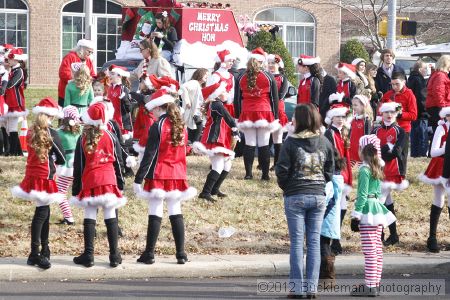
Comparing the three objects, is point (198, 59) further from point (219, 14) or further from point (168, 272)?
point (168, 272)

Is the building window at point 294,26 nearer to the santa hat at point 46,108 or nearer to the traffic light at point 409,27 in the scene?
the traffic light at point 409,27

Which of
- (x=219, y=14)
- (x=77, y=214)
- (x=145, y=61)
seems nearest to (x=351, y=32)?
(x=219, y=14)

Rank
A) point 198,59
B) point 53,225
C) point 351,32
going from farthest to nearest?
point 351,32, point 198,59, point 53,225

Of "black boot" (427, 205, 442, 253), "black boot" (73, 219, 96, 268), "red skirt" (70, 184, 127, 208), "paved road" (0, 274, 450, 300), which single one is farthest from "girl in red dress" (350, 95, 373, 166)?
"black boot" (73, 219, 96, 268)

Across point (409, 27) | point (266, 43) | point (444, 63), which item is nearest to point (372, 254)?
point (444, 63)

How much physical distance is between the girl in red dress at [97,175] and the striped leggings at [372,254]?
8.60 ft

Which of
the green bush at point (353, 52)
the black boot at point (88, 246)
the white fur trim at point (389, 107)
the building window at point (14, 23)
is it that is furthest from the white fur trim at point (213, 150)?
the green bush at point (353, 52)

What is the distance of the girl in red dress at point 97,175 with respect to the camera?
437 inches

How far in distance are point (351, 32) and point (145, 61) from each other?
3140 centimetres

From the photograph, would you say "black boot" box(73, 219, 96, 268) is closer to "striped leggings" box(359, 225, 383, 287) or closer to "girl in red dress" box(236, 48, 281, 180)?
"striped leggings" box(359, 225, 383, 287)

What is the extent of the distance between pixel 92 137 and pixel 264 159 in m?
4.93

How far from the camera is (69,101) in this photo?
1465 cm

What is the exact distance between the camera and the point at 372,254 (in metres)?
10.5

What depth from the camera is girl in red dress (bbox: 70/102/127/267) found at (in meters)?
11.1
